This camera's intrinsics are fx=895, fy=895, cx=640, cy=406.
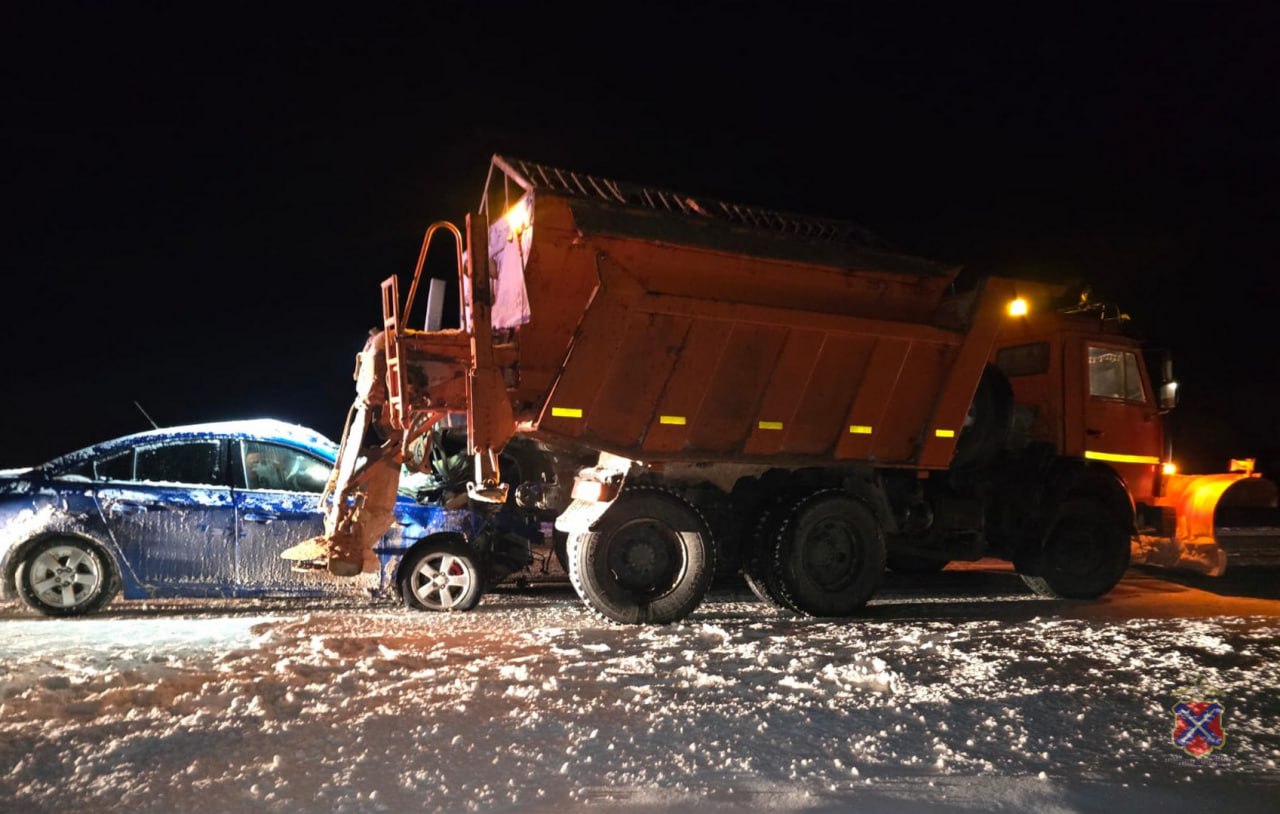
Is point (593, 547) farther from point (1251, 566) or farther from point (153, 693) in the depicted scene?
point (1251, 566)

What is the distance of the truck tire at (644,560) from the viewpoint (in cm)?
695

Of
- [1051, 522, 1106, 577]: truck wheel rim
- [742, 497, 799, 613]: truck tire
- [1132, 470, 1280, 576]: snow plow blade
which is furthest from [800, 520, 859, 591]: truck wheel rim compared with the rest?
[1132, 470, 1280, 576]: snow plow blade

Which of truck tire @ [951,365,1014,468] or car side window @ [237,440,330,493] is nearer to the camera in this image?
car side window @ [237,440,330,493]

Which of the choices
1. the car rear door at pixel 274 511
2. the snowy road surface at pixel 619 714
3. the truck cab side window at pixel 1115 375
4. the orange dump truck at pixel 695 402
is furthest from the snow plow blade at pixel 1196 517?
the car rear door at pixel 274 511

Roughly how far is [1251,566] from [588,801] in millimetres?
12406

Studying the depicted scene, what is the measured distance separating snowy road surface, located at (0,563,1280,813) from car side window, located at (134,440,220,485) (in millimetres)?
1153

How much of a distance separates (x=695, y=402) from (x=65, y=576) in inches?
205

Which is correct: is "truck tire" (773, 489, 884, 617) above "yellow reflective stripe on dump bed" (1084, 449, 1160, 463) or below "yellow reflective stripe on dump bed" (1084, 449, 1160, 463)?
below

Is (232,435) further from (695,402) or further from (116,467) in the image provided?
(695,402)

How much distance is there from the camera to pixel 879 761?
12.6 feet

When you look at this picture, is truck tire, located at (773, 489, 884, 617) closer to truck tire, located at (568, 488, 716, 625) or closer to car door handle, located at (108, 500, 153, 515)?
truck tire, located at (568, 488, 716, 625)

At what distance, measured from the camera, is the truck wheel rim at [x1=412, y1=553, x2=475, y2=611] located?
24.3ft

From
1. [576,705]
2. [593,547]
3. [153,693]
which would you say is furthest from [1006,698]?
[153,693]

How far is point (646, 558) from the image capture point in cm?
713
